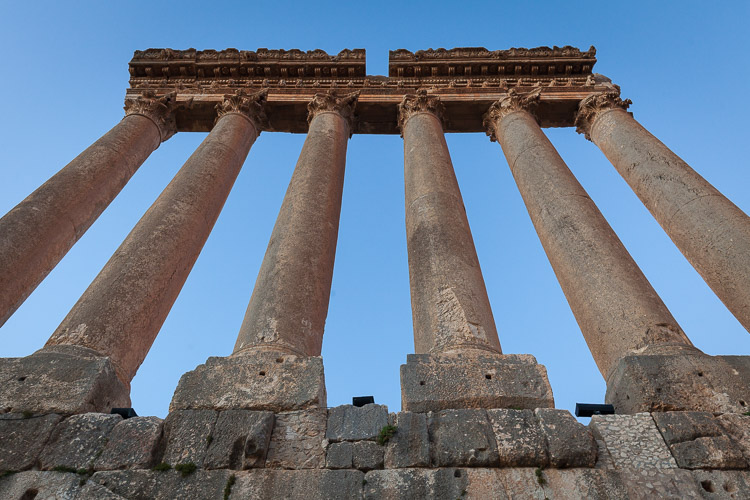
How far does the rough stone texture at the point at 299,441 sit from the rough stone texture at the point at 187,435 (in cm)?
90

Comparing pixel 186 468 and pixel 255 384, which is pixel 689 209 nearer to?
pixel 255 384

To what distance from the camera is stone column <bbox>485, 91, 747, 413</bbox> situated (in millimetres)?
8219

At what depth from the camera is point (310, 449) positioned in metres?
7.16

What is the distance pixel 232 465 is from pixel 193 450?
61 centimetres

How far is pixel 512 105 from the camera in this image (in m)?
18.6

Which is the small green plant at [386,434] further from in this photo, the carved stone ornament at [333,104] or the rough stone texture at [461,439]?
the carved stone ornament at [333,104]

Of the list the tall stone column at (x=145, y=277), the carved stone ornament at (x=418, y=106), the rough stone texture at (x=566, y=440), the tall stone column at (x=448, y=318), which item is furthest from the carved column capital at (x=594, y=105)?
the rough stone texture at (x=566, y=440)

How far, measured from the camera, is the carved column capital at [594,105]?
1788 cm

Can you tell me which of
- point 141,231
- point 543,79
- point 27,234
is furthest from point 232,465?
point 543,79

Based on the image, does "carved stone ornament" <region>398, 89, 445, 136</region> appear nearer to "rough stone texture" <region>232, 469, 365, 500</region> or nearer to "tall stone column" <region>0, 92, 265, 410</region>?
"tall stone column" <region>0, 92, 265, 410</region>

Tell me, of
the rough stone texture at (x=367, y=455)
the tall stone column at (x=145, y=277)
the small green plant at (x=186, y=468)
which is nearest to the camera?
the small green plant at (x=186, y=468)

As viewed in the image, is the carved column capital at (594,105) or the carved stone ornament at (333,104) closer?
the carved column capital at (594,105)

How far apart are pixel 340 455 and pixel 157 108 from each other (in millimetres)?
15771

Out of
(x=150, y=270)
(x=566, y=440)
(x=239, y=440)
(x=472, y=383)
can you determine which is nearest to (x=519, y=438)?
(x=566, y=440)
